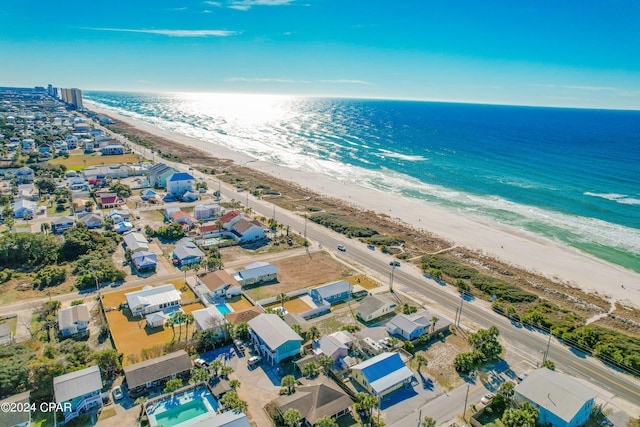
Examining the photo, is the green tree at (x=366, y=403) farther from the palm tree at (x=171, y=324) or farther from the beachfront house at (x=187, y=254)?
the beachfront house at (x=187, y=254)

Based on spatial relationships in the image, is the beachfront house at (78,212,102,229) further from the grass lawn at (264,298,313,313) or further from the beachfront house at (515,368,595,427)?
the beachfront house at (515,368,595,427)

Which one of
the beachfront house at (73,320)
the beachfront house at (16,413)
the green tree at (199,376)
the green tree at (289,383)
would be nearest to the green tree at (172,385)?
the green tree at (199,376)

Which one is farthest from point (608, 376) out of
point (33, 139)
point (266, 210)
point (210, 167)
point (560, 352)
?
point (33, 139)

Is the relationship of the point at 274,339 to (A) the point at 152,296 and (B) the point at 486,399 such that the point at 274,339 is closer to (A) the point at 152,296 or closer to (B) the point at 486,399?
(A) the point at 152,296


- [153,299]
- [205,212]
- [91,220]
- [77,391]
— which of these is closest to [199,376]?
[77,391]

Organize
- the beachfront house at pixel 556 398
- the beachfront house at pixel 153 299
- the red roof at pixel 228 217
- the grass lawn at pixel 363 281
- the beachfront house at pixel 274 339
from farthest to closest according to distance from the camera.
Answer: the red roof at pixel 228 217 < the grass lawn at pixel 363 281 < the beachfront house at pixel 153 299 < the beachfront house at pixel 274 339 < the beachfront house at pixel 556 398

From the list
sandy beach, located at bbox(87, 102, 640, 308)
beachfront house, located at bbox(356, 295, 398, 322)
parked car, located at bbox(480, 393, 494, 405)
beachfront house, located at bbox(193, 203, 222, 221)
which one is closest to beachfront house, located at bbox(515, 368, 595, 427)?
parked car, located at bbox(480, 393, 494, 405)
